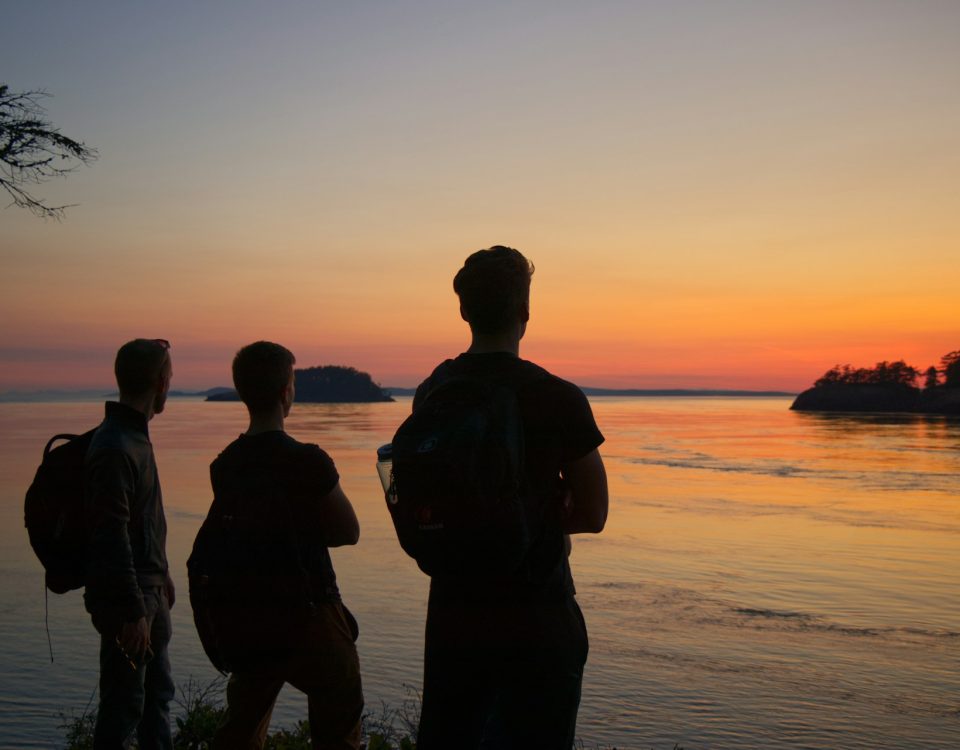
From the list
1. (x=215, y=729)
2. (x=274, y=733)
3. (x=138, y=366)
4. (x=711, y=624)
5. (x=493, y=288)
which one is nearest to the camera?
(x=493, y=288)

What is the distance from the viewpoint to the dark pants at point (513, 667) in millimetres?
2533

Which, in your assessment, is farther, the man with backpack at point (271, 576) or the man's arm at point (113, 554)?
the man's arm at point (113, 554)

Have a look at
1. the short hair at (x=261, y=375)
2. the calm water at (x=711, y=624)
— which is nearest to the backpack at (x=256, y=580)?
the short hair at (x=261, y=375)

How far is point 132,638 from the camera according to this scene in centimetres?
360

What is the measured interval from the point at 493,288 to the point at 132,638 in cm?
212

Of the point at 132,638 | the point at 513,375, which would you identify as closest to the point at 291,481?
the point at 132,638

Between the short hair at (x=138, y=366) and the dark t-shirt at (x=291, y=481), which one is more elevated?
the short hair at (x=138, y=366)

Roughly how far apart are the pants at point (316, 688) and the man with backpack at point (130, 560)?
0.53 m

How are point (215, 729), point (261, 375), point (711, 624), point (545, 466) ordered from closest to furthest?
point (545, 466)
point (261, 375)
point (215, 729)
point (711, 624)

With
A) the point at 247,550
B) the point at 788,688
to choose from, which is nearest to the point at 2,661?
the point at 247,550

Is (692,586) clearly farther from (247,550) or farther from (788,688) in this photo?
(247,550)

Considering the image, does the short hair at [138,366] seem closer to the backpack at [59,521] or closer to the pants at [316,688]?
the backpack at [59,521]

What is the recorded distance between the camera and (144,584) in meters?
3.80

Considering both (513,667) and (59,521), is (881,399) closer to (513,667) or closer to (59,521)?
(59,521)
